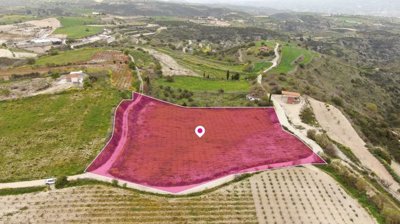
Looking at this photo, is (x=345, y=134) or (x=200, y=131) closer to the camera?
(x=200, y=131)

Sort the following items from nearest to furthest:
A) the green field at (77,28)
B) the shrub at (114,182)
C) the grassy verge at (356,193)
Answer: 1. the grassy verge at (356,193)
2. the shrub at (114,182)
3. the green field at (77,28)

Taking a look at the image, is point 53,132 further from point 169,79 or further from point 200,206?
point 169,79

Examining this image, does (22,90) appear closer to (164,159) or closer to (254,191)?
(164,159)

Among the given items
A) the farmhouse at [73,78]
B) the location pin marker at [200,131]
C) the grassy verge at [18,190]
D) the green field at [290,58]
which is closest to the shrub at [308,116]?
the location pin marker at [200,131]

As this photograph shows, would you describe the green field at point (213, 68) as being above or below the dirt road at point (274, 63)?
below

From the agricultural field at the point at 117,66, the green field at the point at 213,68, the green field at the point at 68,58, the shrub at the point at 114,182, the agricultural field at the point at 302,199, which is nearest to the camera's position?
the agricultural field at the point at 302,199

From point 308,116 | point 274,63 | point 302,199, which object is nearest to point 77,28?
point 274,63

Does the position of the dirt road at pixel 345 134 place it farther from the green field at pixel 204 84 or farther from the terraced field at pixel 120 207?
the terraced field at pixel 120 207
